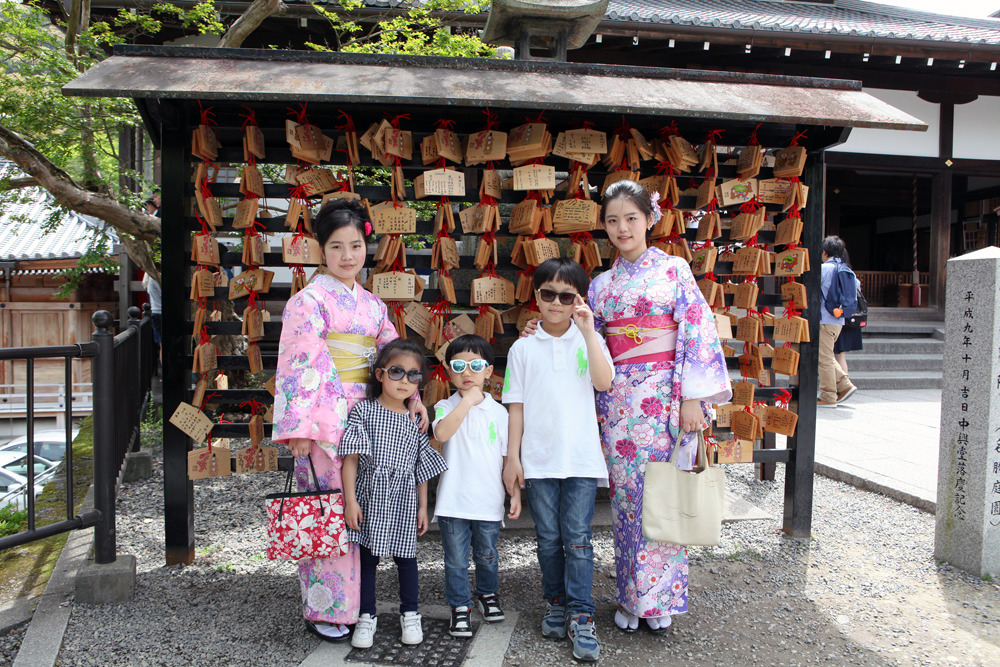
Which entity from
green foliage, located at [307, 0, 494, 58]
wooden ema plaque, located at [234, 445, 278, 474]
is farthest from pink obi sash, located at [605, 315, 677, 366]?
green foliage, located at [307, 0, 494, 58]

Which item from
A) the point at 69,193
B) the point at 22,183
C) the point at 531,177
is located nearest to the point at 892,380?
the point at 531,177

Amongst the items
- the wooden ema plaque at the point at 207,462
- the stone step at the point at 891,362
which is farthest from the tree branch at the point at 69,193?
the stone step at the point at 891,362

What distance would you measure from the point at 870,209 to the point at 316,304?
17.4 m

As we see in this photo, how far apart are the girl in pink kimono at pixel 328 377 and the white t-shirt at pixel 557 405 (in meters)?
0.50

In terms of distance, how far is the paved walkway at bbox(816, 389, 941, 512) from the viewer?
5.22 m

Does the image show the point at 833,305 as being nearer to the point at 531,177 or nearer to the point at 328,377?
the point at 531,177

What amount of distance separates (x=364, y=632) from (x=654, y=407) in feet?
5.21

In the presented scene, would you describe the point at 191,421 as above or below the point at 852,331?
below

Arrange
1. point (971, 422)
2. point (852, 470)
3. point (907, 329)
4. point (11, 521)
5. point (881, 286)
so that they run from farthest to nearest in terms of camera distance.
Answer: point (881, 286), point (907, 329), point (852, 470), point (11, 521), point (971, 422)

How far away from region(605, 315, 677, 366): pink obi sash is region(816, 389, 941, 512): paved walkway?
10.4ft

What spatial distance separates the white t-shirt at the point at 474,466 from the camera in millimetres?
2904

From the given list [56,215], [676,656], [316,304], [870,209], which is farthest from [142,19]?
[870,209]

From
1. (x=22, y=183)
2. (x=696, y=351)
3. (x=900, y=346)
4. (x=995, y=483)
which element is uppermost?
(x=22, y=183)

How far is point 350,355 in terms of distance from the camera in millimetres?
2936
